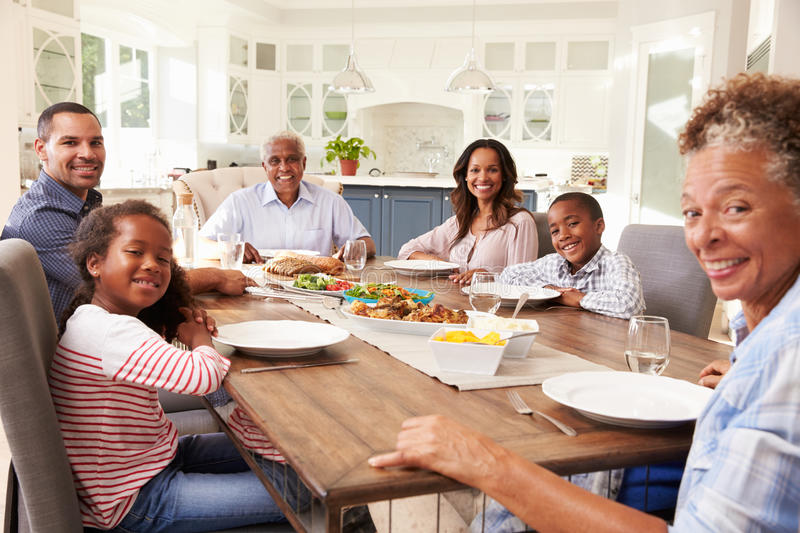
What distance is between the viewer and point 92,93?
6.99 meters

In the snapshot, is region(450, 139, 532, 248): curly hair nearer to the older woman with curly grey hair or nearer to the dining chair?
the dining chair

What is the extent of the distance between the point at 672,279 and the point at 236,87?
7.08m

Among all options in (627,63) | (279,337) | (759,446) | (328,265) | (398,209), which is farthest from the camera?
(627,63)

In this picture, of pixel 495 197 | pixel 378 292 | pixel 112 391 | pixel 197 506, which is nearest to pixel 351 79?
Result: pixel 495 197

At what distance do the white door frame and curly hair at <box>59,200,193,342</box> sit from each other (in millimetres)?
5295

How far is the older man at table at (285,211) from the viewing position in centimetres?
333

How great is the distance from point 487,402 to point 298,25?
8252 mm

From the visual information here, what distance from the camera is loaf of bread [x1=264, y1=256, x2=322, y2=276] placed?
2.38 metres

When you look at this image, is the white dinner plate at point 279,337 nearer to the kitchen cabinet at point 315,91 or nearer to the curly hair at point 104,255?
the curly hair at point 104,255

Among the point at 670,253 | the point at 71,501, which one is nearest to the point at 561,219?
the point at 670,253

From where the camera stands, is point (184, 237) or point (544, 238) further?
point (544, 238)

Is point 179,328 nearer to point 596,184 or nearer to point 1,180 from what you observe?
point 1,180

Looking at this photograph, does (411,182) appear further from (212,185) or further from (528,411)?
(528,411)

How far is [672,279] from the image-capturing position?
7.45ft
